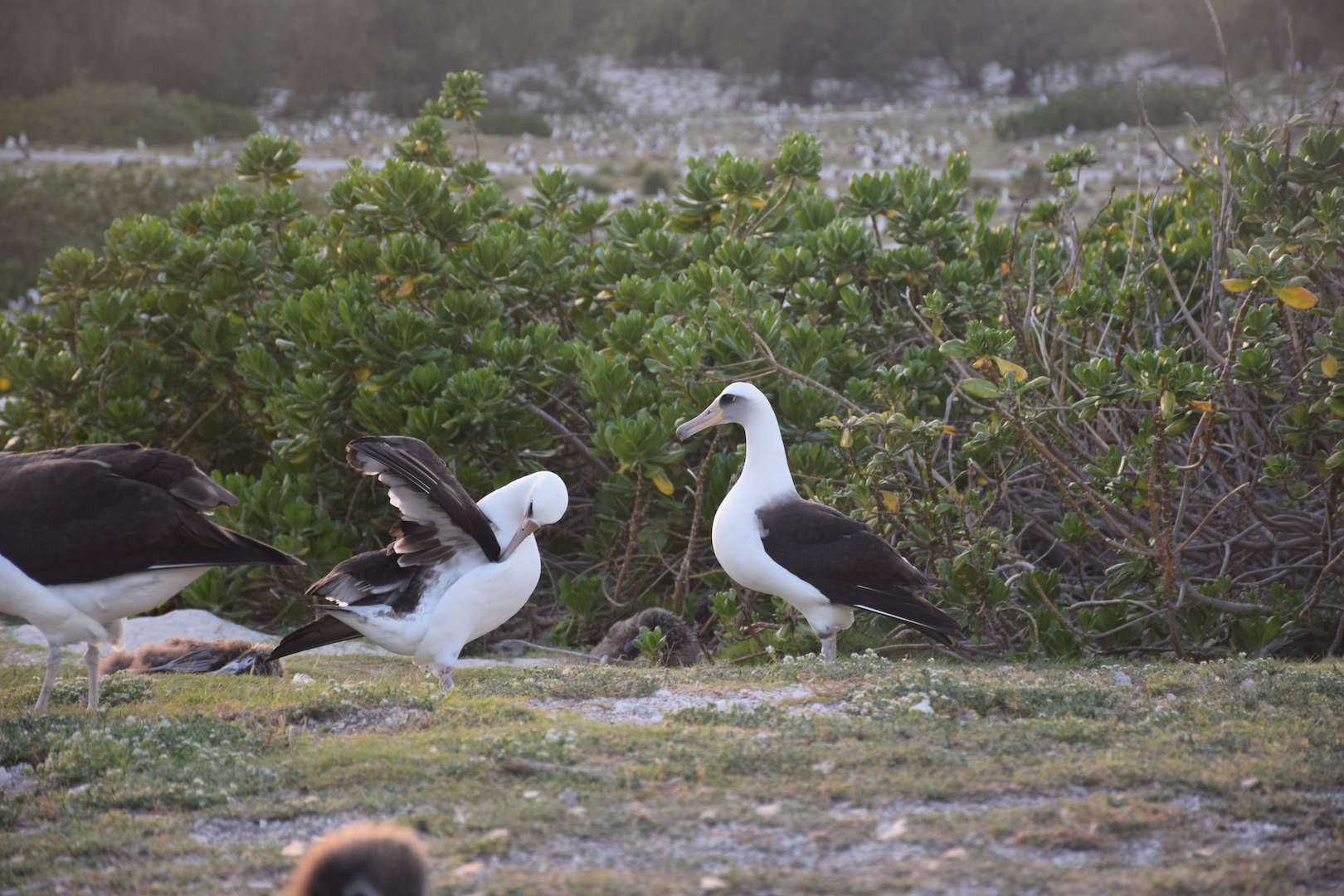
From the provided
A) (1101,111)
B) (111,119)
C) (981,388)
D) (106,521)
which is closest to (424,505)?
(106,521)

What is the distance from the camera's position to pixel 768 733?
4.27m

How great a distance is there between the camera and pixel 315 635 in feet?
19.1

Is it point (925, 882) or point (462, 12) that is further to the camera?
point (462, 12)

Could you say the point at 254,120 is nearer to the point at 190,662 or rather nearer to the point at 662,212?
the point at 662,212

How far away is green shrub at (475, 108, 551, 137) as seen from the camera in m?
44.7

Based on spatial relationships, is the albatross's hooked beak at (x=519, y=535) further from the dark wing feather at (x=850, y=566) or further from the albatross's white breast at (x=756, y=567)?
the dark wing feather at (x=850, y=566)

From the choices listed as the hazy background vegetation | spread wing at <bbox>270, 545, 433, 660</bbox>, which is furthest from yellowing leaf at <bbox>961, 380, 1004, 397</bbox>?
the hazy background vegetation

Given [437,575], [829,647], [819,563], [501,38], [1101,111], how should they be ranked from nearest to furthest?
[437,575]
[819,563]
[829,647]
[1101,111]
[501,38]

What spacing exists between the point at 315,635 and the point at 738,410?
8.96ft

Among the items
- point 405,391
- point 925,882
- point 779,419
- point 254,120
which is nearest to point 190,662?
point 405,391

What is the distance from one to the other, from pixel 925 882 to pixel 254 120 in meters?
48.4

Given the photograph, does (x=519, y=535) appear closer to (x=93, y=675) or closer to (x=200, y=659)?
(x=93, y=675)

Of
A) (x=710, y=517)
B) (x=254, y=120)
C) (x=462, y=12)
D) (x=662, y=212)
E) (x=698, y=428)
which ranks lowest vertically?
(x=710, y=517)

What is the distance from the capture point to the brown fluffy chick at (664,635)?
23.6 feet
